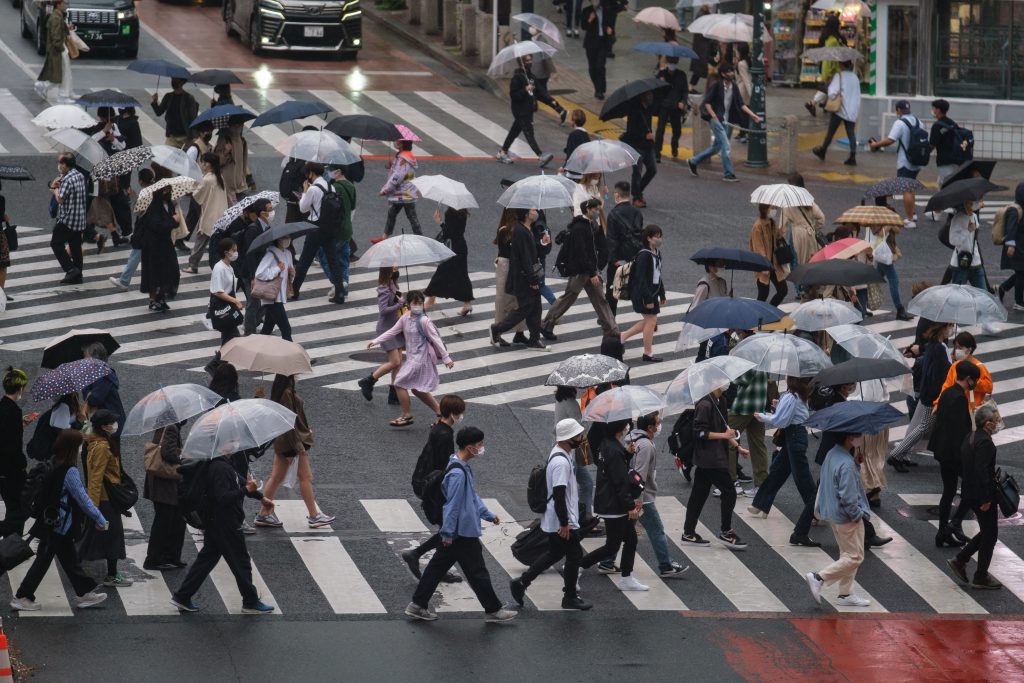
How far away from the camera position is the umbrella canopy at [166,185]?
2066 cm

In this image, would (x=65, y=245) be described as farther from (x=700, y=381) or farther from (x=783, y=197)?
(x=700, y=381)

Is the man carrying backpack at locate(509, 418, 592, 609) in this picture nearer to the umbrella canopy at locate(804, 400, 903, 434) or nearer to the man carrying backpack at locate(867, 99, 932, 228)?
the umbrella canopy at locate(804, 400, 903, 434)

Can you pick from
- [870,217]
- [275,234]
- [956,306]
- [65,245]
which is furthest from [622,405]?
[65,245]

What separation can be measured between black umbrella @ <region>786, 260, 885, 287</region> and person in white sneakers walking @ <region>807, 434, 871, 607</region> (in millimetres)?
3967

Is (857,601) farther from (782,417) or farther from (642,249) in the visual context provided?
(642,249)

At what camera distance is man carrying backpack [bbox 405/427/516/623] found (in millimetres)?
12859

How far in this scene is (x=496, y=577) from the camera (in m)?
14.2

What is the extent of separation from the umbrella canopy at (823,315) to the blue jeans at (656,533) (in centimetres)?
338

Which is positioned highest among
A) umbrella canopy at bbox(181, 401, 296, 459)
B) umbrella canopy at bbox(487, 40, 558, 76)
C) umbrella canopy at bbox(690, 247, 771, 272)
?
umbrella canopy at bbox(487, 40, 558, 76)

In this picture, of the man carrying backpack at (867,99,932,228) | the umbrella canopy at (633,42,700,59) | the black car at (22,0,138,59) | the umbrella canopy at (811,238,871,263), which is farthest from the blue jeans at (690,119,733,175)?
the black car at (22,0,138,59)

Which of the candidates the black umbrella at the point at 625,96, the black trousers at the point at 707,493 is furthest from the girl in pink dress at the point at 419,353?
the black umbrella at the point at 625,96

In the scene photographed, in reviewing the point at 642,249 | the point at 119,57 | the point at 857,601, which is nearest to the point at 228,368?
the point at 857,601

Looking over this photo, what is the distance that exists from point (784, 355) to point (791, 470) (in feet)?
3.50

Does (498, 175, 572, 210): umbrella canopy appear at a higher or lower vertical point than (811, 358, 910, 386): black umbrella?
higher
